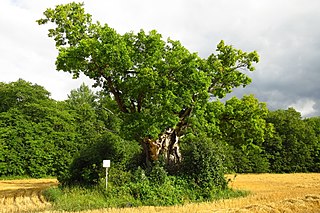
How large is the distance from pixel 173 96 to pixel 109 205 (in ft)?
21.2

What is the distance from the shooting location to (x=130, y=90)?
21875 millimetres

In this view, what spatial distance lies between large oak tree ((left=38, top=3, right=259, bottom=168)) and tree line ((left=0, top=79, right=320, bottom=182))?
1090mm

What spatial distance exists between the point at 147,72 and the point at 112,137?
6935 millimetres

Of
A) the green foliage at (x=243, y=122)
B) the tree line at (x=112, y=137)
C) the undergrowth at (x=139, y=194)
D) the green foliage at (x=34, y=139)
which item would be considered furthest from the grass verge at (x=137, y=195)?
the green foliage at (x=34, y=139)

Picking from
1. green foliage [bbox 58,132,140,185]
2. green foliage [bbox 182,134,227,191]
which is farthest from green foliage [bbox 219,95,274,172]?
green foliage [bbox 58,132,140,185]

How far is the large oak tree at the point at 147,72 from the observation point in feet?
68.2

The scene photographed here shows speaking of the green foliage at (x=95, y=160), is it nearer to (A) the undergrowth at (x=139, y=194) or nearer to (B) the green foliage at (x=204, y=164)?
(A) the undergrowth at (x=139, y=194)

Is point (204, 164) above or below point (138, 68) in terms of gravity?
below

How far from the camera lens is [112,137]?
25.8m

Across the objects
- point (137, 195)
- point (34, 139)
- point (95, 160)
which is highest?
point (34, 139)

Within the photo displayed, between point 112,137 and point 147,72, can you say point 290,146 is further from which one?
point 147,72

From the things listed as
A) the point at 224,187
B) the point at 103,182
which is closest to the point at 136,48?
the point at 103,182

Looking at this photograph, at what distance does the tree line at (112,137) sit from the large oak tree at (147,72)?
1.09 m

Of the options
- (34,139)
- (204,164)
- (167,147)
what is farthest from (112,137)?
(34,139)
